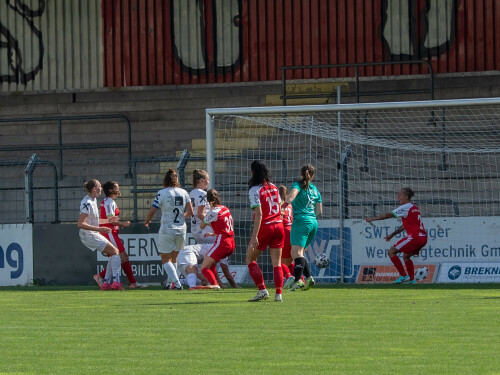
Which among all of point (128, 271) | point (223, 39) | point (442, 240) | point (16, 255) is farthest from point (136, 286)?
point (223, 39)

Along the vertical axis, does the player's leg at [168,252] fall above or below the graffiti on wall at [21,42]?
below

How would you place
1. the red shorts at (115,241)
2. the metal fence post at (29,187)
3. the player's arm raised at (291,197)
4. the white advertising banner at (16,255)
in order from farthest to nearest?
1. the white advertising banner at (16,255)
2. the metal fence post at (29,187)
3. the red shorts at (115,241)
4. the player's arm raised at (291,197)

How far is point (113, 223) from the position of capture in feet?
54.8

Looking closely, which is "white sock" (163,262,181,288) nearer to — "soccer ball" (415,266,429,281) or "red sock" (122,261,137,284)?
"red sock" (122,261,137,284)

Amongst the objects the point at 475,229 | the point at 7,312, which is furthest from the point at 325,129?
the point at 7,312

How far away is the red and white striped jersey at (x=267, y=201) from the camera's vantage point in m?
12.4

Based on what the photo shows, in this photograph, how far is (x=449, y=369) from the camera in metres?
6.60

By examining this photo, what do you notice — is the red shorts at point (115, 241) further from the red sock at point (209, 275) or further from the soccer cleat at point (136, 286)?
the red sock at point (209, 275)

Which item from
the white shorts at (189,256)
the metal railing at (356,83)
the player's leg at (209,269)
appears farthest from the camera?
the metal railing at (356,83)

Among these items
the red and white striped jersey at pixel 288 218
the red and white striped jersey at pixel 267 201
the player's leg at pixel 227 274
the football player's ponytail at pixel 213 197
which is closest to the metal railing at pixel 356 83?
the red and white striped jersey at pixel 288 218

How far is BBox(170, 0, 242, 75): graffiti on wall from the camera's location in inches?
942

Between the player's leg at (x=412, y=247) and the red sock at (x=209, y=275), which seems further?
the player's leg at (x=412, y=247)

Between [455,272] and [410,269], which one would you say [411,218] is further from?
[455,272]

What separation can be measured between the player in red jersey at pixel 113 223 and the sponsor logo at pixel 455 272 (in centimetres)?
513
